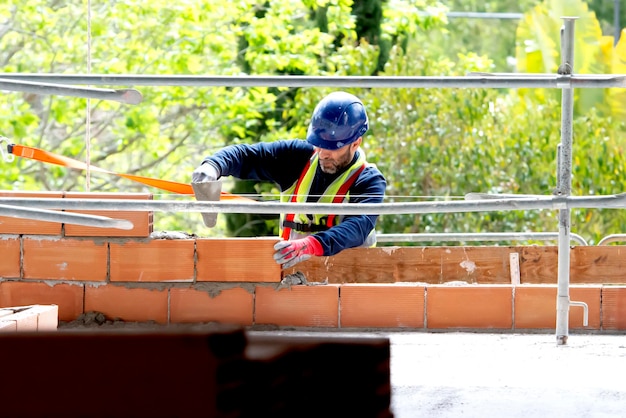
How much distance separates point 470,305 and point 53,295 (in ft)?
6.34

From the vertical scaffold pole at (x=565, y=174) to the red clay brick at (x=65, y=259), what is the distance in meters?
2.04

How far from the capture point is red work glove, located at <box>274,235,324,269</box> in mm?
4121

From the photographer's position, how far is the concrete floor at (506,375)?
3.04 meters

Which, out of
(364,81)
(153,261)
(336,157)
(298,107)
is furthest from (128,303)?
(298,107)

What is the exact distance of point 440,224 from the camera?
26.9 ft

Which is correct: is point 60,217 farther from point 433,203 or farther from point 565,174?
point 565,174

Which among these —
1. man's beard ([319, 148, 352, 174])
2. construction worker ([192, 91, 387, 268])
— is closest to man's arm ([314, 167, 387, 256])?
construction worker ([192, 91, 387, 268])

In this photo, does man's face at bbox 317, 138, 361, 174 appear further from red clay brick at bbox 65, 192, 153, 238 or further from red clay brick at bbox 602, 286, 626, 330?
red clay brick at bbox 602, 286, 626, 330

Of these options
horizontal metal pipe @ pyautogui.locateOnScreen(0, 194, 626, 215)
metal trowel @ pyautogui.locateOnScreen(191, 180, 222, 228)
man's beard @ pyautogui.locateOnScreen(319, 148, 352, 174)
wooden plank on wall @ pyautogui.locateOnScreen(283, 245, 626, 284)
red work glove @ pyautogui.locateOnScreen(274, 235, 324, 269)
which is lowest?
wooden plank on wall @ pyautogui.locateOnScreen(283, 245, 626, 284)

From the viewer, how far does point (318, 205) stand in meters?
3.24

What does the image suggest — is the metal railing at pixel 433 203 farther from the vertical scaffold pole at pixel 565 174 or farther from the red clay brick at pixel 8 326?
the red clay brick at pixel 8 326

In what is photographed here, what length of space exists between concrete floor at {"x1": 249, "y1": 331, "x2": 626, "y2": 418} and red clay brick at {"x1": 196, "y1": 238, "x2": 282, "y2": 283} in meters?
0.58

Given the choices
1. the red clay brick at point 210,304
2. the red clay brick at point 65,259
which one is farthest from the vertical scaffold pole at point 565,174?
the red clay brick at point 65,259

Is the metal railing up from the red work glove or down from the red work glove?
up
